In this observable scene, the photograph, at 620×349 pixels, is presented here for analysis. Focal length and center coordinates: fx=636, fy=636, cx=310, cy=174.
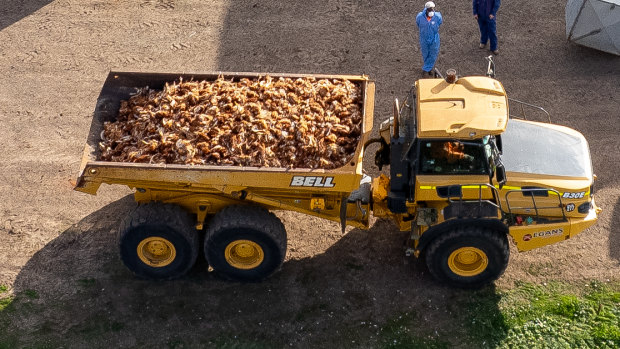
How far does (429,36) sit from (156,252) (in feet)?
20.0

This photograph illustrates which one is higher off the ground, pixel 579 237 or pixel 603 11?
pixel 603 11

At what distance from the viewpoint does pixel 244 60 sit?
12094mm

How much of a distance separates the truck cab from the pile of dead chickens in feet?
2.69

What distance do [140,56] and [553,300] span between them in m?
8.55

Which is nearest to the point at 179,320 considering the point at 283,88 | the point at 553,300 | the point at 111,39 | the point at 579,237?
the point at 283,88

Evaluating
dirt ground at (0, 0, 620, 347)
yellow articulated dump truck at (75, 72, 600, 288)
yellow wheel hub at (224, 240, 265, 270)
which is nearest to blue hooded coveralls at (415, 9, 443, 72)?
dirt ground at (0, 0, 620, 347)

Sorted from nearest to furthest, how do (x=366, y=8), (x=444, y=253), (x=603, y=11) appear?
1. (x=444, y=253)
2. (x=603, y=11)
3. (x=366, y=8)

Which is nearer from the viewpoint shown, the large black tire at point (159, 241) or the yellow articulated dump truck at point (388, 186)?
the yellow articulated dump truck at point (388, 186)

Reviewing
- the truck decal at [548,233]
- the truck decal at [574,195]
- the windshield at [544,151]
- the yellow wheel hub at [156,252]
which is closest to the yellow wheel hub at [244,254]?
the yellow wheel hub at [156,252]

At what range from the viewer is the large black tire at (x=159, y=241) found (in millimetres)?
7719

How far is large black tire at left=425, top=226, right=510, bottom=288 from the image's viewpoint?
7512mm

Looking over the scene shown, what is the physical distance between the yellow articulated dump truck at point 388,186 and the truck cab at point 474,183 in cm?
2

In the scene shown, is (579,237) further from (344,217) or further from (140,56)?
(140,56)

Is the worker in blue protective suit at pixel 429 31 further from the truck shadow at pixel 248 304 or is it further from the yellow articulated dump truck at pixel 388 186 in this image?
the truck shadow at pixel 248 304
